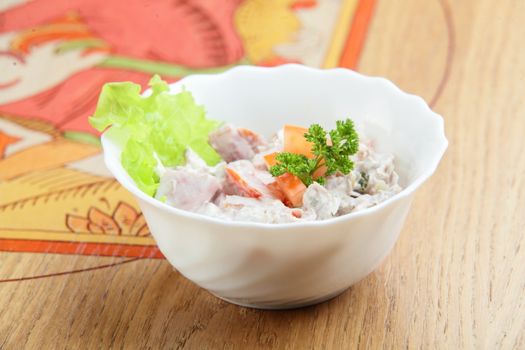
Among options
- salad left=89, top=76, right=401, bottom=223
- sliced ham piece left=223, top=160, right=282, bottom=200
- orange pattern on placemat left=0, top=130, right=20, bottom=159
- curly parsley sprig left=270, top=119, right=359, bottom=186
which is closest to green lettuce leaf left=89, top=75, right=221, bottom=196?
salad left=89, top=76, right=401, bottom=223

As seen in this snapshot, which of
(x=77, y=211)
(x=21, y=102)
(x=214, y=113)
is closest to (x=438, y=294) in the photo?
(x=214, y=113)

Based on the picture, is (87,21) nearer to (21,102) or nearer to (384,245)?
(21,102)

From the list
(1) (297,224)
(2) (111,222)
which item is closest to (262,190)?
(1) (297,224)

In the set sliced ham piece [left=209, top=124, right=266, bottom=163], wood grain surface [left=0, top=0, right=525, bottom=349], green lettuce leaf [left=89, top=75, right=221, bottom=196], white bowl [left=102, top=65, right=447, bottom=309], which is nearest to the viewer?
white bowl [left=102, top=65, right=447, bottom=309]

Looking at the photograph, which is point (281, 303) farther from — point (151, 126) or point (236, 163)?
point (151, 126)

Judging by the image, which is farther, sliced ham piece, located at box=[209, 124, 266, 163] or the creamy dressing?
sliced ham piece, located at box=[209, 124, 266, 163]

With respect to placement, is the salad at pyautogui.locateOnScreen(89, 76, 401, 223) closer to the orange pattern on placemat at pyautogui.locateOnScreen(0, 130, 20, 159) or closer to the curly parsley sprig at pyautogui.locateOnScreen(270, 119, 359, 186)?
the curly parsley sprig at pyautogui.locateOnScreen(270, 119, 359, 186)

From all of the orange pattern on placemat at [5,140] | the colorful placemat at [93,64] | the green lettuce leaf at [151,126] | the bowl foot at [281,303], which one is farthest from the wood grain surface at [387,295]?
the orange pattern on placemat at [5,140]

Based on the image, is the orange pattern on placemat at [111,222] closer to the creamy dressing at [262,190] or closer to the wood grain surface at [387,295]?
the wood grain surface at [387,295]
